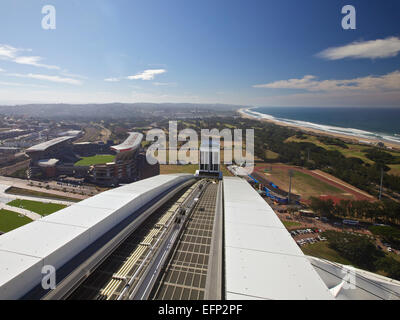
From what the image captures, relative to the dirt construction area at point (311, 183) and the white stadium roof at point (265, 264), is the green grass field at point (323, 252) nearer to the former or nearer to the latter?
the dirt construction area at point (311, 183)

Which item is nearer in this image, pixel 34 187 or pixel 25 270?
pixel 25 270

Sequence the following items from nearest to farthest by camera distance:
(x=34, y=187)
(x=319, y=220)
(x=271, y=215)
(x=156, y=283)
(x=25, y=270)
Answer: (x=25, y=270) → (x=156, y=283) → (x=271, y=215) → (x=319, y=220) → (x=34, y=187)

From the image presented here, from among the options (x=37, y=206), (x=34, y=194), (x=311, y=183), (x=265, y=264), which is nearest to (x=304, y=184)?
(x=311, y=183)

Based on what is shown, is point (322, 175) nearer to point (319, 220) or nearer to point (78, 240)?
point (319, 220)

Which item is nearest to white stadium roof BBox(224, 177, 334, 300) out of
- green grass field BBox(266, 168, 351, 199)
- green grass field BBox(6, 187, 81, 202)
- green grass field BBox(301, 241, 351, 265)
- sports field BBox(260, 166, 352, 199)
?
green grass field BBox(301, 241, 351, 265)
